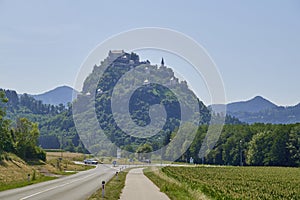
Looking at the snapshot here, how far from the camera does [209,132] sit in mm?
128625

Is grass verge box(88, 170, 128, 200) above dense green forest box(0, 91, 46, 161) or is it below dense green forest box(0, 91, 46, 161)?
below

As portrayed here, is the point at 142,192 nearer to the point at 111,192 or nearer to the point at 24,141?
the point at 111,192

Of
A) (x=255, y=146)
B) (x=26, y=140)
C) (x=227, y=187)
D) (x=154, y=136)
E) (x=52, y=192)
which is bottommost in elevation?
(x=52, y=192)

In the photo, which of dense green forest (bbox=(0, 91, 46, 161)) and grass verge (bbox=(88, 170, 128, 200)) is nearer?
grass verge (bbox=(88, 170, 128, 200))

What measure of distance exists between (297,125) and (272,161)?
33.3 ft

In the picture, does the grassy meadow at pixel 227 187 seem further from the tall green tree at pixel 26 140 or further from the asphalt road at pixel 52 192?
the tall green tree at pixel 26 140

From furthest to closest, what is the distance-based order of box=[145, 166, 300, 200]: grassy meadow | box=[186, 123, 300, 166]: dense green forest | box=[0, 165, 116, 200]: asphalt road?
1. box=[186, 123, 300, 166]: dense green forest
2. box=[145, 166, 300, 200]: grassy meadow
3. box=[0, 165, 116, 200]: asphalt road

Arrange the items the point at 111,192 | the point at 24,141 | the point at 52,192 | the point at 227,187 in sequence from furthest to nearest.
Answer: the point at 24,141, the point at 227,187, the point at 111,192, the point at 52,192

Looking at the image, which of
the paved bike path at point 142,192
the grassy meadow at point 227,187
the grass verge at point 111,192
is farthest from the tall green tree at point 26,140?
the grass verge at point 111,192

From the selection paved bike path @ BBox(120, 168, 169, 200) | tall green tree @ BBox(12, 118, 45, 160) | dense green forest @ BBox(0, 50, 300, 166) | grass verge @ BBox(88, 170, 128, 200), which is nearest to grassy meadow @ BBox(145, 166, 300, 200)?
paved bike path @ BBox(120, 168, 169, 200)

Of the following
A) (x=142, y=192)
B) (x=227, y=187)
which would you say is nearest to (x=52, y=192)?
(x=142, y=192)

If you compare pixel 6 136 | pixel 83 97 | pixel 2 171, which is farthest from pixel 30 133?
pixel 83 97

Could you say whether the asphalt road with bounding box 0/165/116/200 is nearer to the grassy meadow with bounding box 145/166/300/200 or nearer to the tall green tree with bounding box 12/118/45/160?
the grassy meadow with bounding box 145/166/300/200

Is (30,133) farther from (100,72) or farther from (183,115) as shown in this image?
(100,72)
